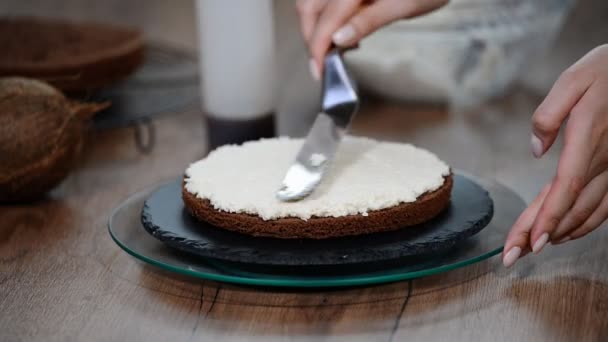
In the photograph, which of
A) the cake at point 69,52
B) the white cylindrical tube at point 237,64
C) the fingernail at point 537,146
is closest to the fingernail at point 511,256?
the fingernail at point 537,146

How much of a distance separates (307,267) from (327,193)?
0.09 metres

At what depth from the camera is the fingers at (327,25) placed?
116 centimetres

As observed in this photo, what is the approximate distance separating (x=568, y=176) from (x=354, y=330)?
10.2 inches

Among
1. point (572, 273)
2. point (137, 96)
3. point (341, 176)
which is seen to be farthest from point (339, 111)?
point (137, 96)

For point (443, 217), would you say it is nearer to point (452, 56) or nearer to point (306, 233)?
point (306, 233)

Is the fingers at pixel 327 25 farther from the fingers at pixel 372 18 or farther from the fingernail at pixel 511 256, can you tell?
the fingernail at pixel 511 256

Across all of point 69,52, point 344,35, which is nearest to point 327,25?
point 344,35

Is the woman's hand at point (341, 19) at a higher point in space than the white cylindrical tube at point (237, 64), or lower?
higher

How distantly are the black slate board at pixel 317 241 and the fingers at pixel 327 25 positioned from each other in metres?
0.29

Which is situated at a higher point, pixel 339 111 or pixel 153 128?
pixel 339 111

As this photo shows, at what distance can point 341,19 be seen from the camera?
1.18 m

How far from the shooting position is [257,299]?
0.90 m

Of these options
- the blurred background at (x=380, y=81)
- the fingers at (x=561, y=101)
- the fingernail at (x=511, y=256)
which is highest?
the fingers at (x=561, y=101)

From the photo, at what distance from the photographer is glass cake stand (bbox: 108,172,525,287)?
865 mm
